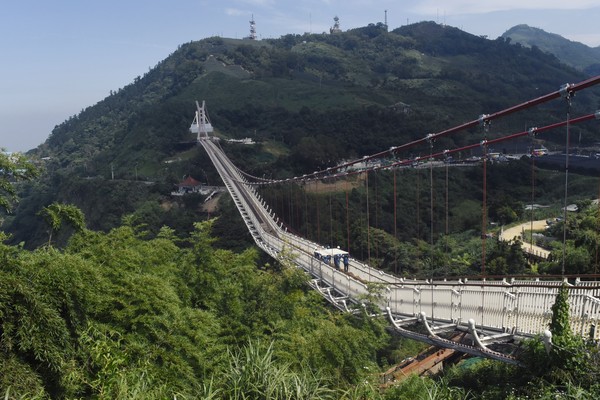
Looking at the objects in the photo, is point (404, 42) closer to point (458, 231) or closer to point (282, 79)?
point (282, 79)

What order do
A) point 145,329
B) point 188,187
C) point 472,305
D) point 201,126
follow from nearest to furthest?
point 145,329 → point 472,305 → point 188,187 → point 201,126

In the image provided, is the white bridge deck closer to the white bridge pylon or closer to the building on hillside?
the white bridge pylon

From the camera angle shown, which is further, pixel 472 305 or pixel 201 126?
pixel 201 126

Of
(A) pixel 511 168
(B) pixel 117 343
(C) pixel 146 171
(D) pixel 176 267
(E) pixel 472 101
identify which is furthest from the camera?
(E) pixel 472 101

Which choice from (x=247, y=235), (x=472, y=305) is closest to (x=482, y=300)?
(x=472, y=305)

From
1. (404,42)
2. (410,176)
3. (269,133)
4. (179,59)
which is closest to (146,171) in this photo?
(269,133)

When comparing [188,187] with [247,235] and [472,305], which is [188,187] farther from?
[472,305]

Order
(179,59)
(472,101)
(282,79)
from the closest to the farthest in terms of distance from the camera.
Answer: (472,101) → (282,79) → (179,59)

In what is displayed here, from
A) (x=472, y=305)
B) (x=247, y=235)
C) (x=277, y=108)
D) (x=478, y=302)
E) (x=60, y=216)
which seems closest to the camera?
(x=478, y=302)

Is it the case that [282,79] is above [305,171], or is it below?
above
